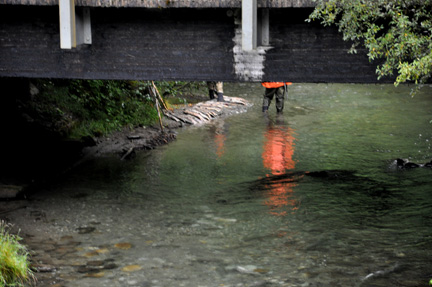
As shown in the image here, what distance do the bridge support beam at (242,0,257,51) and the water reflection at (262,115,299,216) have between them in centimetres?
356

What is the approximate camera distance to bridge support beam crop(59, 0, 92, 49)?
9656 millimetres

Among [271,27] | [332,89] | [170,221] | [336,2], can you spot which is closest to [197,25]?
[271,27]

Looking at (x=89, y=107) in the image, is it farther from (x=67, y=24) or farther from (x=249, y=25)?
(x=249, y=25)

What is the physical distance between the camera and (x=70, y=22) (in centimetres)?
977

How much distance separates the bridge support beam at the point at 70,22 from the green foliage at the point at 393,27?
3659 mm

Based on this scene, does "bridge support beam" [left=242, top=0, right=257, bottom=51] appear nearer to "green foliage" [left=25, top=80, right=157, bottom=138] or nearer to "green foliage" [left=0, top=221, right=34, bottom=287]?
"green foliage" [left=0, top=221, right=34, bottom=287]

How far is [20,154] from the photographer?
14805 mm

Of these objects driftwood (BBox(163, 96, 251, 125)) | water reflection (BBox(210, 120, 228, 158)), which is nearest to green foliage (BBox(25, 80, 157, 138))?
driftwood (BBox(163, 96, 251, 125))

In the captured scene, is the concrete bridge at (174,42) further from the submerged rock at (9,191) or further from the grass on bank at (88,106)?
the grass on bank at (88,106)

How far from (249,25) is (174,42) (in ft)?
5.05

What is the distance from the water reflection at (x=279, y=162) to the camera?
1236cm

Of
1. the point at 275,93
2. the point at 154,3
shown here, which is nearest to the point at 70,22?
the point at 154,3

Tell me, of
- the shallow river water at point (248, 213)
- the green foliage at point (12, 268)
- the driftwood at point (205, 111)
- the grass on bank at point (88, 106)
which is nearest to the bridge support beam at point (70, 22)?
the shallow river water at point (248, 213)

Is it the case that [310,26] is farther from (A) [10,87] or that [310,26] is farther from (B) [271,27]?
(A) [10,87]
